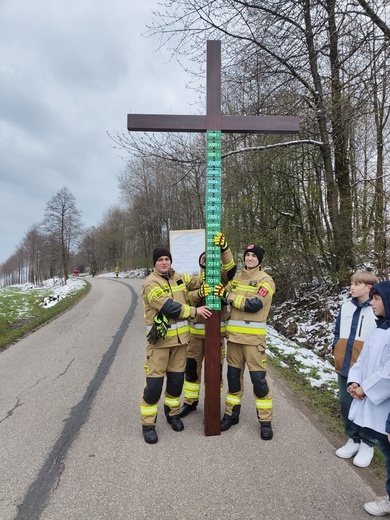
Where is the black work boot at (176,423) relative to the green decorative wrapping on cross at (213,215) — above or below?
below

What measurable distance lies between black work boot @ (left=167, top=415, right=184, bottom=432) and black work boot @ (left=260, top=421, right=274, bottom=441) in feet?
2.83

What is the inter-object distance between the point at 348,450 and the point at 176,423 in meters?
1.75

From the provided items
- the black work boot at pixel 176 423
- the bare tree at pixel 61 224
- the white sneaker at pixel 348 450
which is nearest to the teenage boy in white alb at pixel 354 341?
the white sneaker at pixel 348 450

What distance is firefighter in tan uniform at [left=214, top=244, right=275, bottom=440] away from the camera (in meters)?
3.76

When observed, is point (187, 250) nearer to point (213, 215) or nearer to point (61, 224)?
point (213, 215)

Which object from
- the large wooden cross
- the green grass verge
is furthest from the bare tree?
the large wooden cross

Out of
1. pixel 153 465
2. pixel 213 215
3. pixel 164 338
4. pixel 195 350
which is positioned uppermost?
pixel 213 215

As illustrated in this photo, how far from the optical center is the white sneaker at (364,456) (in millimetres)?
3145

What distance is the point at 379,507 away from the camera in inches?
101

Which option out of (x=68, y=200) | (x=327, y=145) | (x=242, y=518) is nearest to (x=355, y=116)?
(x=327, y=145)

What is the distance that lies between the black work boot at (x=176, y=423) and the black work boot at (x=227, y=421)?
1.48 ft

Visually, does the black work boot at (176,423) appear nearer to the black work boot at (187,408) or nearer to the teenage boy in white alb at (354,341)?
the black work boot at (187,408)

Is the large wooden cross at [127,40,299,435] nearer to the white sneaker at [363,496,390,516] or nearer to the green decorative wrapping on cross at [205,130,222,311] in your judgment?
the green decorative wrapping on cross at [205,130,222,311]

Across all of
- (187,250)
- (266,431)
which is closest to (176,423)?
(266,431)
